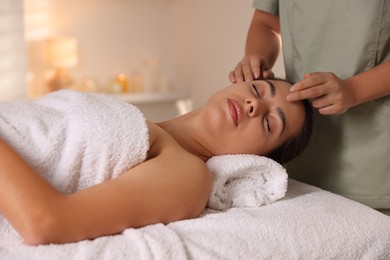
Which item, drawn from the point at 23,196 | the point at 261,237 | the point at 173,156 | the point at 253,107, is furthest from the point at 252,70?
the point at 23,196

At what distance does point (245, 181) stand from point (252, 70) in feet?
1.31

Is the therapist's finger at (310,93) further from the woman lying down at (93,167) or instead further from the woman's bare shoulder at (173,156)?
the woman's bare shoulder at (173,156)

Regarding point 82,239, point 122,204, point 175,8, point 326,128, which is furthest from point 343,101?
point 175,8

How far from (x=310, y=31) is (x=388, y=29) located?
24 cm

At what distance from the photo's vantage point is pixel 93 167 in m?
1.28

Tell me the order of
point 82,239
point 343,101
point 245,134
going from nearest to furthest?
point 82,239, point 343,101, point 245,134

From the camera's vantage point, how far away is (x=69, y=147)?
49.7 inches

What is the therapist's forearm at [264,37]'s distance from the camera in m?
2.01

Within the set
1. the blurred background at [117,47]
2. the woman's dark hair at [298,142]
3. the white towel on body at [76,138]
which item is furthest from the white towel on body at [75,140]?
the blurred background at [117,47]

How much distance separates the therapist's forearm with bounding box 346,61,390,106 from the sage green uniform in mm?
92

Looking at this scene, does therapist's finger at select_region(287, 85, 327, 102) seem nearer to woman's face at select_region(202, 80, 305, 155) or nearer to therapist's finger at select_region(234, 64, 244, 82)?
woman's face at select_region(202, 80, 305, 155)

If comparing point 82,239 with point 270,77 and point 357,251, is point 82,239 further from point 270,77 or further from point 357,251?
point 270,77

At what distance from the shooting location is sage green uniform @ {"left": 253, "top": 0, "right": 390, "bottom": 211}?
1.60 meters

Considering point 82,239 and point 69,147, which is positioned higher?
point 69,147
